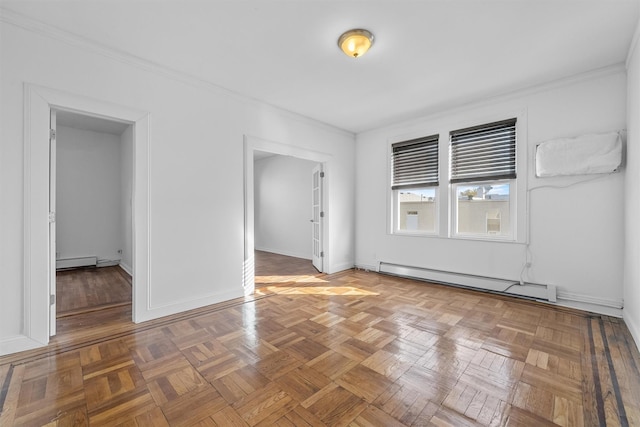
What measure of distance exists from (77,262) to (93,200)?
123cm

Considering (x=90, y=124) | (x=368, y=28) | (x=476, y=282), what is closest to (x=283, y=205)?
(x=90, y=124)

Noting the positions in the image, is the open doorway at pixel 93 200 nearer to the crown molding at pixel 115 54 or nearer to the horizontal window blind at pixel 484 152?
the crown molding at pixel 115 54

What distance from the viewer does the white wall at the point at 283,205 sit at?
6.77 metres

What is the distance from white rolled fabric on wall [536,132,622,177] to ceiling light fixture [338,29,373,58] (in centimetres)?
245

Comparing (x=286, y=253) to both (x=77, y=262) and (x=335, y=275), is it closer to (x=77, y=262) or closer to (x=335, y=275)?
(x=335, y=275)

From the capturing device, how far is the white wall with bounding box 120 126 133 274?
5020 mm

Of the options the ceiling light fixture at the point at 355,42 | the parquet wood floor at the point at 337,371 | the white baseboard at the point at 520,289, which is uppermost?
the ceiling light fixture at the point at 355,42

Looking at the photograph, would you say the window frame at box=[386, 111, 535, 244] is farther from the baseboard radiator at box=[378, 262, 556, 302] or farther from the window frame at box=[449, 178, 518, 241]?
the baseboard radiator at box=[378, 262, 556, 302]

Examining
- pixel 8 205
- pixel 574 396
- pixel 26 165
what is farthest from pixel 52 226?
pixel 574 396

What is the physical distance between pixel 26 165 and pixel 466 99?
15.7 ft

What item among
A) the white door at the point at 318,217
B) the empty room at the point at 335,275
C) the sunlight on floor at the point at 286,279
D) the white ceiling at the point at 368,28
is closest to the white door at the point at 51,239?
the empty room at the point at 335,275

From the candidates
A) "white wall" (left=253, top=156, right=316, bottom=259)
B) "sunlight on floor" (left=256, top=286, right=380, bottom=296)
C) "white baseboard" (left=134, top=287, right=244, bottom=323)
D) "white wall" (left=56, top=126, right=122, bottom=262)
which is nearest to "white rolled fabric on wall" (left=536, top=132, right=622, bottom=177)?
"sunlight on floor" (left=256, top=286, right=380, bottom=296)

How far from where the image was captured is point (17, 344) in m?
2.20

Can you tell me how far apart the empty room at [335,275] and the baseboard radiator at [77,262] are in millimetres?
1297
